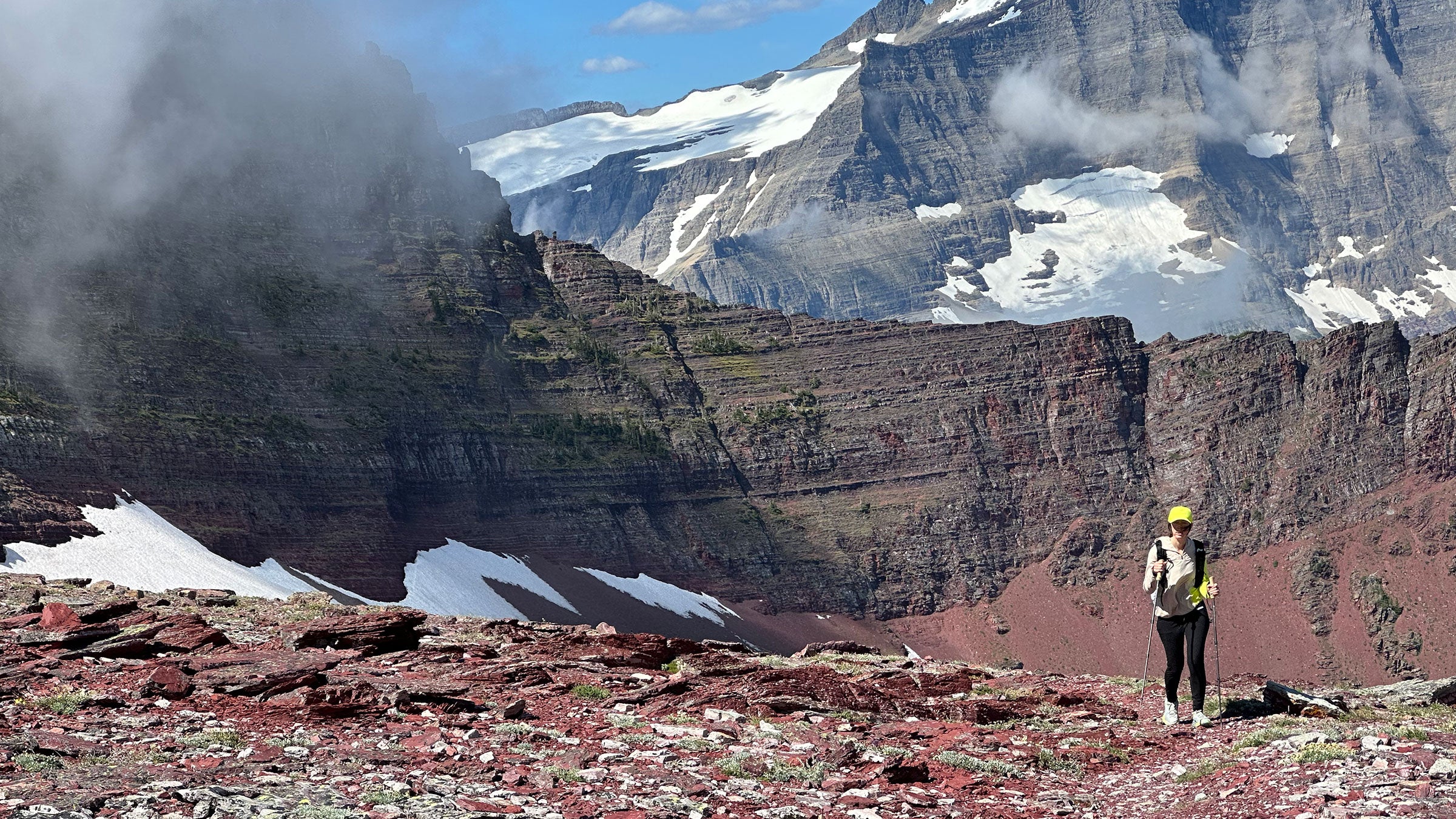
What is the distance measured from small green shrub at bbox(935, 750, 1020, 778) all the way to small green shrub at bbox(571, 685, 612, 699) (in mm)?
6042

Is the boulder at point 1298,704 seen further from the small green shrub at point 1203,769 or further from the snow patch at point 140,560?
the snow patch at point 140,560

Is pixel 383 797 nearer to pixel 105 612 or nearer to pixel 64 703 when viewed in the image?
pixel 64 703

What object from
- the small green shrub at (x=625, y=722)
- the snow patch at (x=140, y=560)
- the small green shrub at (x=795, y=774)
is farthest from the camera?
the snow patch at (x=140, y=560)

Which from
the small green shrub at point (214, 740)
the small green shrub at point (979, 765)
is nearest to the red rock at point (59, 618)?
the small green shrub at point (214, 740)

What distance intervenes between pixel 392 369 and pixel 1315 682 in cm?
8372

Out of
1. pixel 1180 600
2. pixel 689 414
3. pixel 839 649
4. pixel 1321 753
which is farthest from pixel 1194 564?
pixel 689 414

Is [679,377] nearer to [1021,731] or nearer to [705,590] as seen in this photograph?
[705,590]

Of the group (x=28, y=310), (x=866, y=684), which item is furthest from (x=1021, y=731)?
(x=28, y=310)

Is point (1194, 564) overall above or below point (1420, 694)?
above

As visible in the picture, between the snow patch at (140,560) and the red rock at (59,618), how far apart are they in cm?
6209

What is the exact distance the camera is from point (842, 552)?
537ft

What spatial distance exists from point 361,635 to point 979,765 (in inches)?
571

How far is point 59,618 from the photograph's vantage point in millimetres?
33438

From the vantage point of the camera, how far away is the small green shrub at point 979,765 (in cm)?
2259
